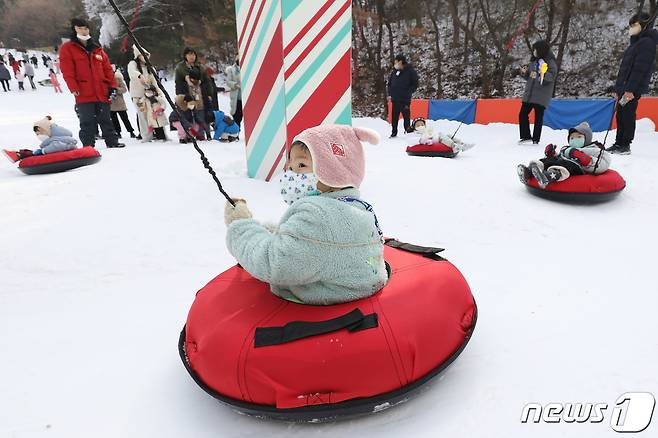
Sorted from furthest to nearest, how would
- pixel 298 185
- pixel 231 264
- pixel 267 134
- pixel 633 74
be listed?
pixel 633 74 < pixel 267 134 < pixel 231 264 < pixel 298 185

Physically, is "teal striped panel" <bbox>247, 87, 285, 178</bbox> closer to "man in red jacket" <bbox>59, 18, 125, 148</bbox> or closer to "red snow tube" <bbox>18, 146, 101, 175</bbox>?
"red snow tube" <bbox>18, 146, 101, 175</bbox>

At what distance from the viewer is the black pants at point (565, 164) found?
3752mm

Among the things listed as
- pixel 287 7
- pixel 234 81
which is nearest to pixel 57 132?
pixel 287 7

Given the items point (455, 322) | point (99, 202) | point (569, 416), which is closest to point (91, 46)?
point (99, 202)

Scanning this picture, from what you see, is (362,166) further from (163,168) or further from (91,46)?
(91,46)

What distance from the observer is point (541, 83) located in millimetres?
6461

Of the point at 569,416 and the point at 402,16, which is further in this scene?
the point at 402,16

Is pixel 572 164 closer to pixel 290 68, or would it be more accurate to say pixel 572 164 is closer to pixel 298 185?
pixel 290 68

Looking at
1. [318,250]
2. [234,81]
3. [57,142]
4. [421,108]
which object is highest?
[234,81]

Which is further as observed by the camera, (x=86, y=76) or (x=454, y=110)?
(x=454, y=110)

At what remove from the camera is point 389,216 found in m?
3.42

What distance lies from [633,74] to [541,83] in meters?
1.24

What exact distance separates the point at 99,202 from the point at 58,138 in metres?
2.35

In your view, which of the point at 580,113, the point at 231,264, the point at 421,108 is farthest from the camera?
the point at 421,108
